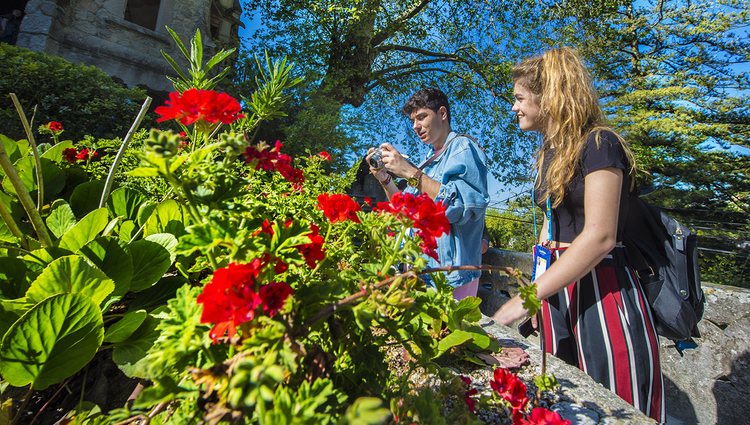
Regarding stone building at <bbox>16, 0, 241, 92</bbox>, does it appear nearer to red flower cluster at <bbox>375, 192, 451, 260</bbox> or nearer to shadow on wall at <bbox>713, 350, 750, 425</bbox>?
red flower cluster at <bbox>375, 192, 451, 260</bbox>

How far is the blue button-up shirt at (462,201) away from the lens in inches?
74.3

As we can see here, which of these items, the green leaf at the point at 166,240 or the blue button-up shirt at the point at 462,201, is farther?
the blue button-up shirt at the point at 462,201

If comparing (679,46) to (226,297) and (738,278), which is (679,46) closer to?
(738,278)

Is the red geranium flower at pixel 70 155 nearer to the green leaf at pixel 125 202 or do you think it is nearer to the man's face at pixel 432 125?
the green leaf at pixel 125 202

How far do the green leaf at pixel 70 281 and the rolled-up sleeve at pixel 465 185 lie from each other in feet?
4.45

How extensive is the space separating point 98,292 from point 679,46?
50.4ft

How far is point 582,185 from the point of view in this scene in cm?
139

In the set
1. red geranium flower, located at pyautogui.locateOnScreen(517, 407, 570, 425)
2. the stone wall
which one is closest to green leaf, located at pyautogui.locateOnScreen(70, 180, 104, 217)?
red geranium flower, located at pyautogui.locateOnScreen(517, 407, 570, 425)

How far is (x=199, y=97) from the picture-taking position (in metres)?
0.70

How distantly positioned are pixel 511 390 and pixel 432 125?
1.76 m

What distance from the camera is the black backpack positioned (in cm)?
150

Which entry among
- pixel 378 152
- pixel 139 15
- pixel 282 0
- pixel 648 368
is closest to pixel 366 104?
pixel 282 0

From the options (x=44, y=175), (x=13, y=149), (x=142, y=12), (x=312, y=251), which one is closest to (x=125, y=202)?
(x=44, y=175)

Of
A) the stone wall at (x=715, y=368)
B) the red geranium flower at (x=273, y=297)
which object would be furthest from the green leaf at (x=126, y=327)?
the stone wall at (x=715, y=368)
